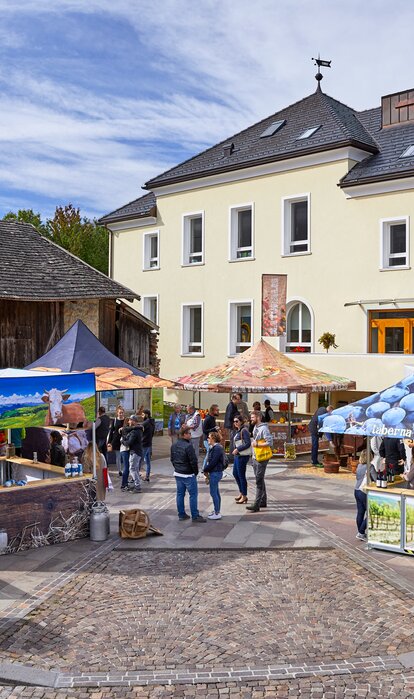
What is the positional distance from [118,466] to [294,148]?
45.0ft

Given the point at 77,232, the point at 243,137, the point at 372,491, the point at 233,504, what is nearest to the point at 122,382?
the point at 233,504

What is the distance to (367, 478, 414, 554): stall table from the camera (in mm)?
11336

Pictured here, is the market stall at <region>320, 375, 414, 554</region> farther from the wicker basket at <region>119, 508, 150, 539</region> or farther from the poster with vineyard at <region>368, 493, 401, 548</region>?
the wicker basket at <region>119, 508, 150, 539</region>

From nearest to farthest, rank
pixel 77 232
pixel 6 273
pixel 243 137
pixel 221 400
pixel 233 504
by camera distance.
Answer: pixel 233 504 → pixel 6 273 → pixel 221 400 → pixel 243 137 → pixel 77 232

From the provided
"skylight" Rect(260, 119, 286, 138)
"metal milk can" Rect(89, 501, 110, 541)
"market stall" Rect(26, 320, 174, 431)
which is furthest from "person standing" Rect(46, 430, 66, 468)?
"skylight" Rect(260, 119, 286, 138)

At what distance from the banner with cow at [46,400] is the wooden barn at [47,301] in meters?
9.09

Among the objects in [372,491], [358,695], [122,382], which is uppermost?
[122,382]

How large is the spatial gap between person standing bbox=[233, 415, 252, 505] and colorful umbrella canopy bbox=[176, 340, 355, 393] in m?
5.65

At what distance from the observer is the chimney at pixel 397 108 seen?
26.3 meters

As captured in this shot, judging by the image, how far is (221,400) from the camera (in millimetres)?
28812

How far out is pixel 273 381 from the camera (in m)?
20.8

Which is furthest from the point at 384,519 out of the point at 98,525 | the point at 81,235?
the point at 81,235

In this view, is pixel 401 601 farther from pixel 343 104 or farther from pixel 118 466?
pixel 343 104

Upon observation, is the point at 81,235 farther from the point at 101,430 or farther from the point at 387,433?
the point at 387,433
